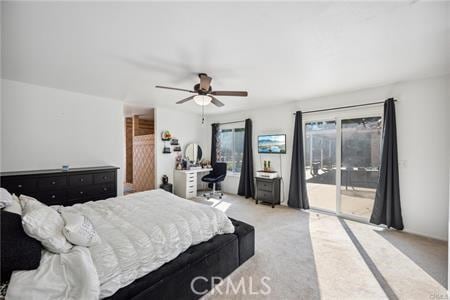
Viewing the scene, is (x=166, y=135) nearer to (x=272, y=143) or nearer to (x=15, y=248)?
(x=272, y=143)

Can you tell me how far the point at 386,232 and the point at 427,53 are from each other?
8.53 feet

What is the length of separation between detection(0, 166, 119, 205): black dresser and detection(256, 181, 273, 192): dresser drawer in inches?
122

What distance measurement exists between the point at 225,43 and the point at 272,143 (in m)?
3.16

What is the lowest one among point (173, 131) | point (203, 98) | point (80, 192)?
point (80, 192)

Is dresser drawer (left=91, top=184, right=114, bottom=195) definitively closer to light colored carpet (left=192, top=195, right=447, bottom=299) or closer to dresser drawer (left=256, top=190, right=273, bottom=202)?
light colored carpet (left=192, top=195, right=447, bottom=299)

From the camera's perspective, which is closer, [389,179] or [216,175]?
[389,179]

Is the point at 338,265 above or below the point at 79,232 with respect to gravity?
below

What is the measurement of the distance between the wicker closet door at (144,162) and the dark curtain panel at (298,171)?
141 inches

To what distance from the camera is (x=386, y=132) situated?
3.17 m

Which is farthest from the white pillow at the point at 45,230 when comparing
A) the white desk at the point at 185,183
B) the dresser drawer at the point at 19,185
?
the white desk at the point at 185,183

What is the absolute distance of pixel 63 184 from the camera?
3.12 metres

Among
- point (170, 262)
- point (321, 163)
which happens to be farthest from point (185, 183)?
point (170, 262)

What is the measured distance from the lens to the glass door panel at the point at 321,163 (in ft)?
13.1

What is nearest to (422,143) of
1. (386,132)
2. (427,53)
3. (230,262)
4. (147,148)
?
(386,132)
